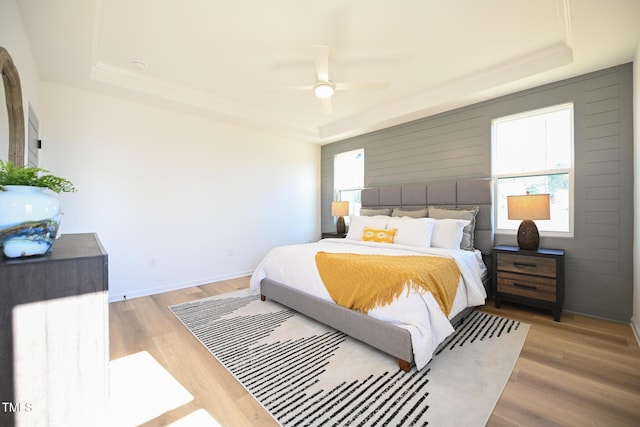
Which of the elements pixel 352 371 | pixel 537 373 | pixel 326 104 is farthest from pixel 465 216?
pixel 352 371

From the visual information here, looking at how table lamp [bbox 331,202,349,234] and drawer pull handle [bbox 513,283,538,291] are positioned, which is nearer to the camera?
drawer pull handle [bbox 513,283,538,291]

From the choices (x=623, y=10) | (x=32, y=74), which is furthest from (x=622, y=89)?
(x=32, y=74)

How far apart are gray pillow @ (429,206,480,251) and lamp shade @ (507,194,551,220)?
0.50m

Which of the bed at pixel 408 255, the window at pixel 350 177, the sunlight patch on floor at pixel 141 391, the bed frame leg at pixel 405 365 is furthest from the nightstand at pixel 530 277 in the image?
the sunlight patch on floor at pixel 141 391

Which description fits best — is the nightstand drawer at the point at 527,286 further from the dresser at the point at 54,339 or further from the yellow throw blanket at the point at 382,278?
the dresser at the point at 54,339

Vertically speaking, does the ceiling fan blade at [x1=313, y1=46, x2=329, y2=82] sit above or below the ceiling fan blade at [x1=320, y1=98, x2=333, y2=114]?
above

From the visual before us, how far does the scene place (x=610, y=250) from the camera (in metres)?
2.75

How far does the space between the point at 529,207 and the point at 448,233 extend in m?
0.84

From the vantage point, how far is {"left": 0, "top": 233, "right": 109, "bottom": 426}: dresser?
921mm

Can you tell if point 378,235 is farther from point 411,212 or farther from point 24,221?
point 24,221

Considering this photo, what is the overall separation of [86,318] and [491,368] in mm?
2463

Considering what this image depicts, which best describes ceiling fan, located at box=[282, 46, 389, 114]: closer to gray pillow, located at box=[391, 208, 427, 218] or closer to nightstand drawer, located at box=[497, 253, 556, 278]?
gray pillow, located at box=[391, 208, 427, 218]

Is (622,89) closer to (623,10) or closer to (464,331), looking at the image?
(623,10)

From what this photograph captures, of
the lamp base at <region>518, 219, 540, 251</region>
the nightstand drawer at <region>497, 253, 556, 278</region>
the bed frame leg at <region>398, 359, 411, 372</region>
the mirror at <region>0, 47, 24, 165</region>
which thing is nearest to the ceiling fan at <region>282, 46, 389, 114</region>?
the mirror at <region>0, 47, 24, 165</region>
